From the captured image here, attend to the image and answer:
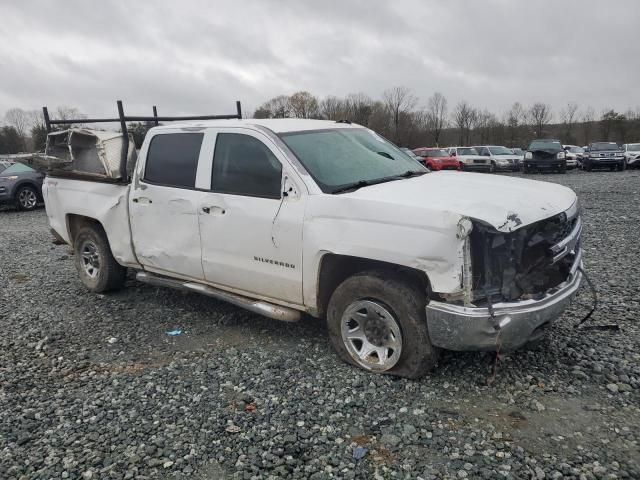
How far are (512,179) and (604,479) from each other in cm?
249

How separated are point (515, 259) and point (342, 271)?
1285 millimetres

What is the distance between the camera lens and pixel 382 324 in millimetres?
3684

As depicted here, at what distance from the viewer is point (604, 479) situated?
2.58 meters

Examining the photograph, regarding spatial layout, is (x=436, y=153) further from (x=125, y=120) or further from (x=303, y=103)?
(x=303, y=103)

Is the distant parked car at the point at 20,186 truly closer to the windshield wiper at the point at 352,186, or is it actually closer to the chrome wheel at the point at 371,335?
the windshield wiper at the point at 352,186

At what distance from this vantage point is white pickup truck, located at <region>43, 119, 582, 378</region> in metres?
3.22

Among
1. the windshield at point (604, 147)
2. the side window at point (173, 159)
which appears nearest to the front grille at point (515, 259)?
the side window at point (173, 159)

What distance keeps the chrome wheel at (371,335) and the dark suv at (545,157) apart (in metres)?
23.8

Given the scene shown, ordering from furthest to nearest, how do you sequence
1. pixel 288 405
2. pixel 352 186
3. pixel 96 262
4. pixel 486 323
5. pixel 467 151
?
pixel 467 151 < pixel 96 262 < pixel 352 186 < pixel 288 405 < pixel 486 323

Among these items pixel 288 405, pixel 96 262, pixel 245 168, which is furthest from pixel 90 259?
pixel 288 405

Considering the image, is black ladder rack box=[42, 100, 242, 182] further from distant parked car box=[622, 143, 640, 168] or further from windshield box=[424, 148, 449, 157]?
distant parked car box=[622, 143, 640, 168]

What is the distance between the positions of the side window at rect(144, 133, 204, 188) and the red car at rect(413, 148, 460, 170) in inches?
827

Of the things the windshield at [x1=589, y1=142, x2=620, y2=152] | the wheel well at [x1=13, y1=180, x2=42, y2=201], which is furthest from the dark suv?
the wheel well at [x1=13, y1=180, x2=42, y2=201]

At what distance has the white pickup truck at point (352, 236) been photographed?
3225 mm
